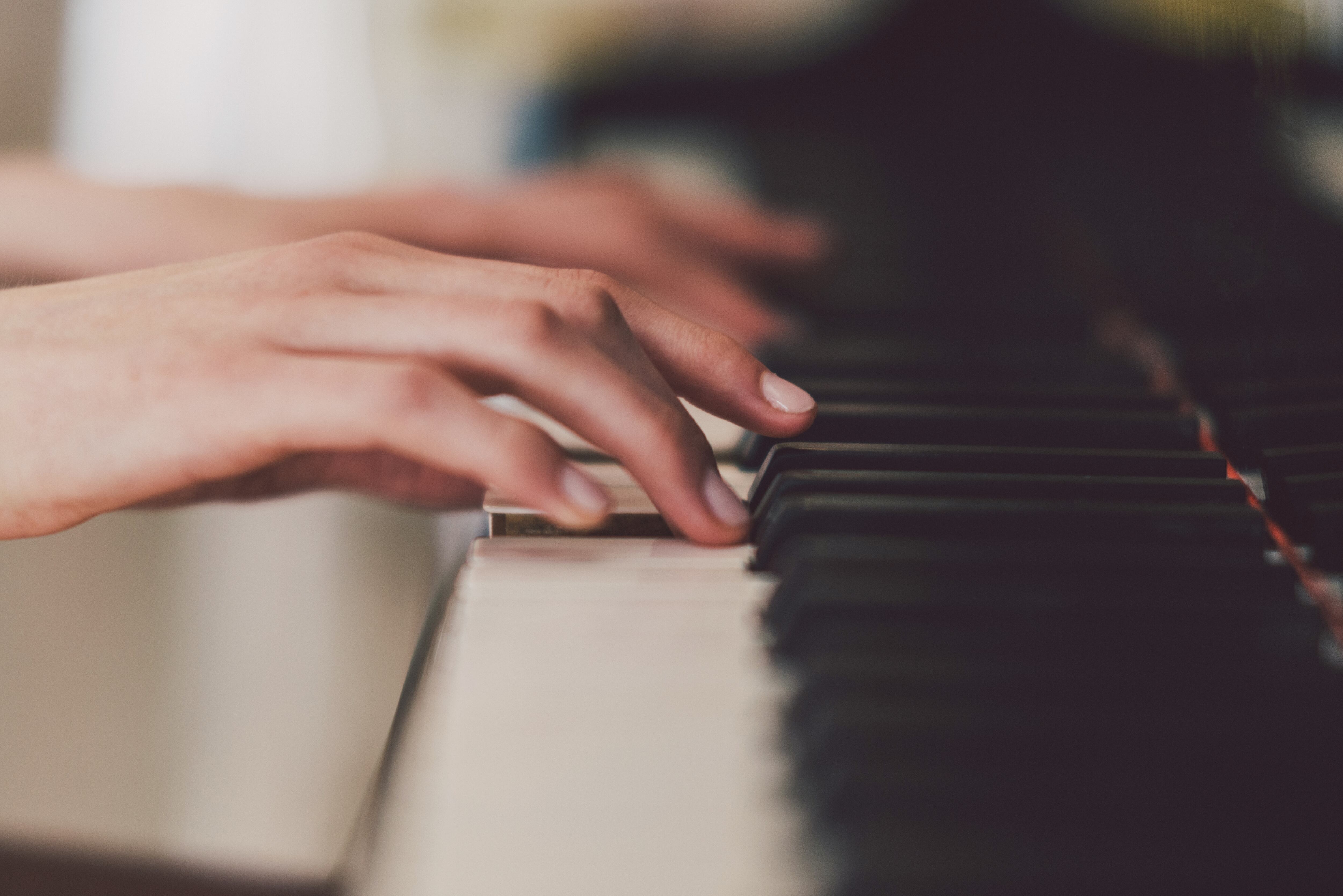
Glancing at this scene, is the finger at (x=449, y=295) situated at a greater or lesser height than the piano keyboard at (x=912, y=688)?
greater

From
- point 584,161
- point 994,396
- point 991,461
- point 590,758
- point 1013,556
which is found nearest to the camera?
point 590,758

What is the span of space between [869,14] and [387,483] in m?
1.47

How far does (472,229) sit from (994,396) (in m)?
0.70

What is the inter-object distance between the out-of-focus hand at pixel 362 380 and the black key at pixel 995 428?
0.20 feet

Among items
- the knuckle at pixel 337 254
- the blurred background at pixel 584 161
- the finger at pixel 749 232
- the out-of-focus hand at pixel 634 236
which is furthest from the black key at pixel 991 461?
the finger at pixel 749 232

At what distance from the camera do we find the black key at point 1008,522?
48 centimetres

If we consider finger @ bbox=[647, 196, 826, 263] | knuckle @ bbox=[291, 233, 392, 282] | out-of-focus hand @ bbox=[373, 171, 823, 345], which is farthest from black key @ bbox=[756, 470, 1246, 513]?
finger @ bbox=[647, 196, 826, 263]

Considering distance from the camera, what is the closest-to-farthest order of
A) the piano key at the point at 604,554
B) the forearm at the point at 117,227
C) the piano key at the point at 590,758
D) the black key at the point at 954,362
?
the piano key at the point at 590,758, the piano key at the point at 604,554, the black key at the point at 954,362, the forearm at the point at 117,227

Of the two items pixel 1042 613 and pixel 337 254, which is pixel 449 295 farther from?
pixel 1042 613

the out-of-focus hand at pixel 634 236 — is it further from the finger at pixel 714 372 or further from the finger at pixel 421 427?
the finger at pixel 421 427

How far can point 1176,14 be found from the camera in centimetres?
78

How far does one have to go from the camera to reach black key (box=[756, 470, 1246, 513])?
523mm

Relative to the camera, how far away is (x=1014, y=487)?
1.74 feet

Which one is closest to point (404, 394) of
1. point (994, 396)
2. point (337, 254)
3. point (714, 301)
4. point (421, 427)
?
point (421, 427)
